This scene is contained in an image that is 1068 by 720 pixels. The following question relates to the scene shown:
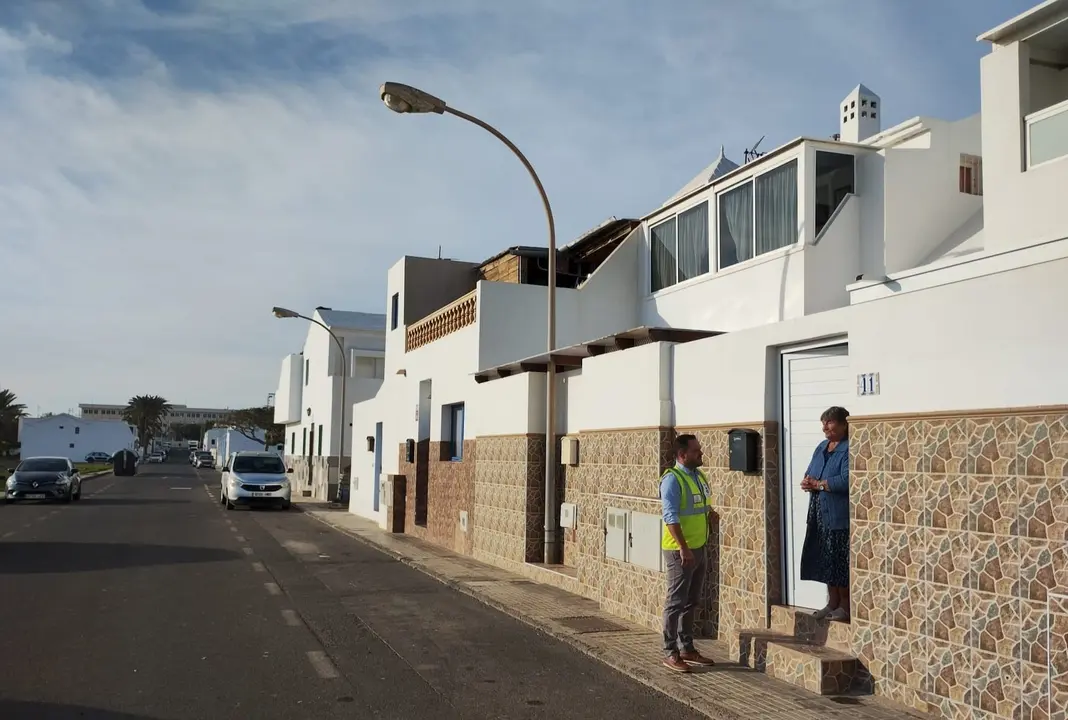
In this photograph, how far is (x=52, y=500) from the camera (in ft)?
108

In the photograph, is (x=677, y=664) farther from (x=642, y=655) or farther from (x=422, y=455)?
(x=422, y=455)

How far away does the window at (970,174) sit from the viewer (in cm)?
1390

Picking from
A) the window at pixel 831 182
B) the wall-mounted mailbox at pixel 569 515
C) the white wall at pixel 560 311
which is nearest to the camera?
the wall-mounted mailbox at pixel 569 515

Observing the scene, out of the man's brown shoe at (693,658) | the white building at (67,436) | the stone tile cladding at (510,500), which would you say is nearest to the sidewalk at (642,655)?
the man's brown shoe at (693,658)

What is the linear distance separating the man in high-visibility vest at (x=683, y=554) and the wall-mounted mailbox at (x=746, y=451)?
2.13 feet

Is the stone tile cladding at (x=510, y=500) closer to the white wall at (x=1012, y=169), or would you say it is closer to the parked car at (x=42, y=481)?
the white wall at (x=1012, y=169)

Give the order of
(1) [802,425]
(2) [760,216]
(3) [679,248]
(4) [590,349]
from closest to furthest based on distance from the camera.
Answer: (1) [802,425], (4) [590,349], (2) [760,216], (3) [679,248]

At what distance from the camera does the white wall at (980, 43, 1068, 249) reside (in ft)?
35.0

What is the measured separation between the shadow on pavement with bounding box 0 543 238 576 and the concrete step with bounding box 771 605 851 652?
35.4 ft

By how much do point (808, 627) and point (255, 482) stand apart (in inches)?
990

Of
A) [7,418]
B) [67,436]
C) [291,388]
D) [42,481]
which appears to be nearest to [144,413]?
[67,436]

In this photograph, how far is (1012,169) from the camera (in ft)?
36.4

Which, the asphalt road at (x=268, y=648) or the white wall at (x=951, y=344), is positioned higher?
the white wall at (x=951, y=344)

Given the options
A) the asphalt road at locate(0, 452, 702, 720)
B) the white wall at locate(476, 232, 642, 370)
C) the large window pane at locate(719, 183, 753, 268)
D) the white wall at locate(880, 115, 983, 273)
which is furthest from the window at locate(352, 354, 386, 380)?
→ the white wall at locate(880, 115, 983, 273)
